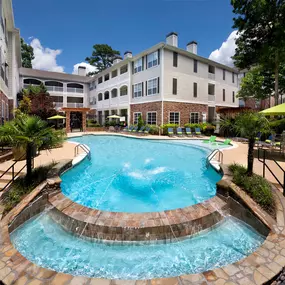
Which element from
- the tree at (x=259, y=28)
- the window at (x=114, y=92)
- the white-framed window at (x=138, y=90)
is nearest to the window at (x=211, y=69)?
the white-framed window at (x=138, y=90)

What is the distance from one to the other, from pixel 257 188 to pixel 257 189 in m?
0.04

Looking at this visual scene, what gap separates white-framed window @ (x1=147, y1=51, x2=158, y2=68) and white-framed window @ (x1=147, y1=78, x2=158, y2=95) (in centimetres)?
182

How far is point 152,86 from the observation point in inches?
893

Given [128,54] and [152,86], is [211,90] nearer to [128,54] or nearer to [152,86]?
[152,86]

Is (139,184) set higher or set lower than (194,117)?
lower

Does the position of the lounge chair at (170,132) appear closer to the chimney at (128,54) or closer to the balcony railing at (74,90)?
the chimney at (128,54)

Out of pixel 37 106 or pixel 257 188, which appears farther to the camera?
pixel 37 106

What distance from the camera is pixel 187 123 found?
23531mm

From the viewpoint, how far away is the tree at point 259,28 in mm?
12297

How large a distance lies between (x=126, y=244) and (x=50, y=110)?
2392 cm

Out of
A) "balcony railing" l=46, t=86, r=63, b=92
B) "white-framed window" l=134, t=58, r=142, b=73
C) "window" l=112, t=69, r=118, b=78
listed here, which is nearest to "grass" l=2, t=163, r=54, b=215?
"white-framed window" l=134, t=58, r=142, b=73

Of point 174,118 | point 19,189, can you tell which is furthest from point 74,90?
point 19,189

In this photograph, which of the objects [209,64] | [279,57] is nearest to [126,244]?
[279,57]

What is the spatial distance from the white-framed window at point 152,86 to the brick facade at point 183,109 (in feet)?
7.31
